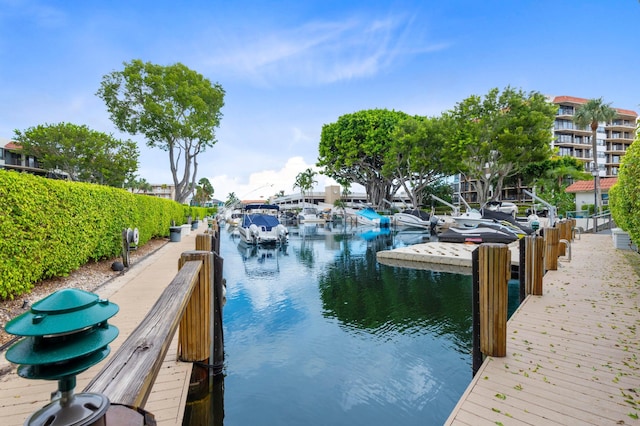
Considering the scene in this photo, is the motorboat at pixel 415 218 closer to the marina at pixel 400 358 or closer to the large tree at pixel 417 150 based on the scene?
the large tree at pixel 417 150

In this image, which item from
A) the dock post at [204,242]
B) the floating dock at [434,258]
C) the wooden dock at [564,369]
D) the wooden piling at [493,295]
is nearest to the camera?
the wooden dock at [564,369]

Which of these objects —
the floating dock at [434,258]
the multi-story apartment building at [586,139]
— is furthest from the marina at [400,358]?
the multi-story apartment building at [586,139]

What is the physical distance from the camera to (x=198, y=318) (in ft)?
12.1

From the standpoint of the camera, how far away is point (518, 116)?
27.6 m

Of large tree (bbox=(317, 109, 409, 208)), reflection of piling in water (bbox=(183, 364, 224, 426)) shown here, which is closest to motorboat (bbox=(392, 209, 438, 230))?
large tree (bbox=(317, 109, 409, 208))

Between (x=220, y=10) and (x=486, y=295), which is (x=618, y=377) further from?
(x=220, y=10)

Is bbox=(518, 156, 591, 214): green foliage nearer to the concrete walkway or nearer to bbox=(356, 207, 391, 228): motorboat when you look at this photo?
bbox=(356, 207, 391, 228): motorboat

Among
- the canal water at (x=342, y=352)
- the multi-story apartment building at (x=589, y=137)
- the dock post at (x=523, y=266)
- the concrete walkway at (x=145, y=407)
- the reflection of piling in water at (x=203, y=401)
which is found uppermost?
the multi-story apartment building at (x=589, y=137)

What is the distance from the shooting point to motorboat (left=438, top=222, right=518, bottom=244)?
16.1 metres

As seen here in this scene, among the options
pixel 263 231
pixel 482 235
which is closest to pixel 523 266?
pixel 482 235

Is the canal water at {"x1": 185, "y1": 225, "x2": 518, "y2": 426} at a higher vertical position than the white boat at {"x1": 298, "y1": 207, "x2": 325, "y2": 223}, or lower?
lower

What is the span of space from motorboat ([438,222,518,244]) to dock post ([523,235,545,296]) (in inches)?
372

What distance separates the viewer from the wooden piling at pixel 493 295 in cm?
378

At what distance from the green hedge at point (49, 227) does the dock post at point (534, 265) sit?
9.38 meters
